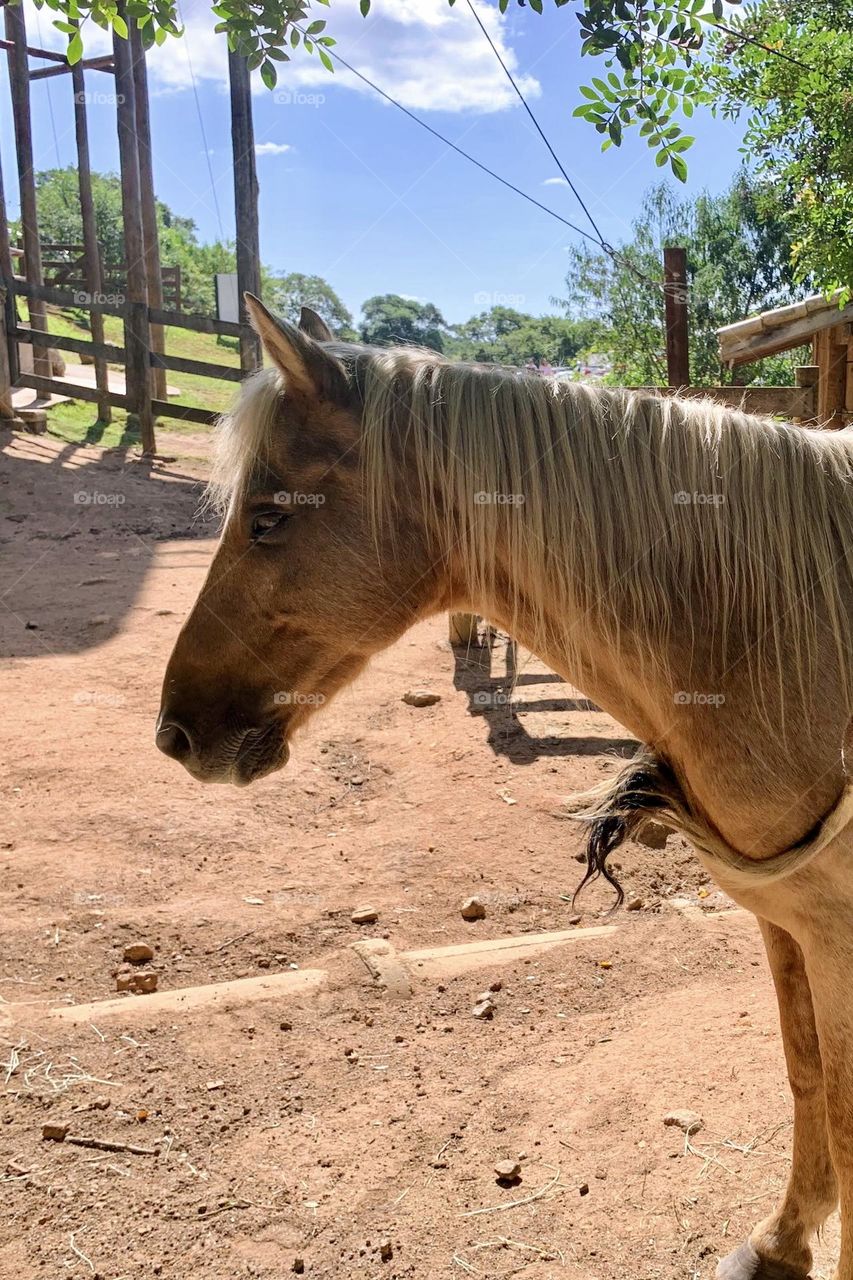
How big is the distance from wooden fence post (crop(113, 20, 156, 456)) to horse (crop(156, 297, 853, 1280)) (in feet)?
43.4

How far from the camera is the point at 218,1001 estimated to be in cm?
327

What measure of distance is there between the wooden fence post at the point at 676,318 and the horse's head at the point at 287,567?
13.7ft

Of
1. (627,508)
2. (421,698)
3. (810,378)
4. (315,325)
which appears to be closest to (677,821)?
(627,508)

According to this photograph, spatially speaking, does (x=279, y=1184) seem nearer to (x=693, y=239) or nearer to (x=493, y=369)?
(x=493, y=369)

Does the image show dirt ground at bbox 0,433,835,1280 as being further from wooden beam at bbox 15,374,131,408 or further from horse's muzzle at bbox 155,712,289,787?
wooden beam at bbox 15,374,131,408

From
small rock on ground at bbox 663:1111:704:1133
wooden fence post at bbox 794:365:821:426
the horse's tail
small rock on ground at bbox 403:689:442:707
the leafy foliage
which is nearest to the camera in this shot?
the horse's tail

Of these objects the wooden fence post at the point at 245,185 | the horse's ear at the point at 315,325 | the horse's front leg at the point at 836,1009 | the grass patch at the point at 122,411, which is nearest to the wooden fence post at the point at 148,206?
the grass patch at the point at 122,411

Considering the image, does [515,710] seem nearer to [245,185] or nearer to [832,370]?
[832,370]

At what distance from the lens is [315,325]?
2.48m

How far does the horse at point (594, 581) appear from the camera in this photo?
5.89 feet

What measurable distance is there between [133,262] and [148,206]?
2893 mm

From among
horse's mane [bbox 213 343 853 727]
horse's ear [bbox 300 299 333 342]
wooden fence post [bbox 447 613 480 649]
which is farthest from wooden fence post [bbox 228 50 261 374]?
horse's mane [bbox 213 343 853 727]

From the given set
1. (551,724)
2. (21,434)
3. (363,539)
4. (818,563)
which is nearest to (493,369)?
(363,539)

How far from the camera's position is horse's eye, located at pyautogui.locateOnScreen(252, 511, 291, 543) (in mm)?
2086
